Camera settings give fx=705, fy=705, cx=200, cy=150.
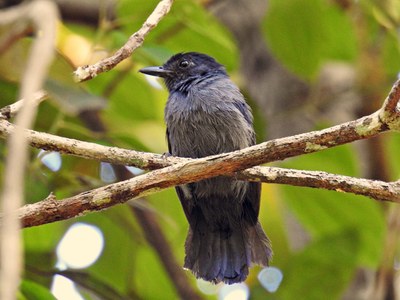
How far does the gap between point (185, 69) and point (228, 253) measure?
4.16 feet

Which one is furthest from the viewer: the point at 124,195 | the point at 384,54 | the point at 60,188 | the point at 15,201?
the point at 384,54

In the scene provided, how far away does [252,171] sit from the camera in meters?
2.24

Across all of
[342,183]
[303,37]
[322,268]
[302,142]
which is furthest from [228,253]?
[302,142]

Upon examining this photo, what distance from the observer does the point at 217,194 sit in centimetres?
361

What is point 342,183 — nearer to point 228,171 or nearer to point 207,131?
point 228,171

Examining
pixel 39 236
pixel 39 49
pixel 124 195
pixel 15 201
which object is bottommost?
pixel 15 201

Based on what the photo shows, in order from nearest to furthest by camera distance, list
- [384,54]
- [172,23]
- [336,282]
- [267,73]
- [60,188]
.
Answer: [60,188] → [336,282] → [172,23] → [384,54] → [267,73]

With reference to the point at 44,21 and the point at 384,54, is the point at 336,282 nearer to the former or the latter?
the point at 384,54

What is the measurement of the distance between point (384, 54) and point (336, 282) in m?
1.50

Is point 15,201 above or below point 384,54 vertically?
below

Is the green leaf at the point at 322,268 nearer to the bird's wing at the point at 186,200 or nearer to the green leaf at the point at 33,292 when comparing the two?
the bird's wing at the point at 186,200

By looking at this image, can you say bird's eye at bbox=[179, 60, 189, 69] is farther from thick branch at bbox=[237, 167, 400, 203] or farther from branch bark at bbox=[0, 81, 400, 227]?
thick branch at bbox=[237, 167, 400, 203]

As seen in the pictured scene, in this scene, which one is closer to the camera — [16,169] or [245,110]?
[16,169]

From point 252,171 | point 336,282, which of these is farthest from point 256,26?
point 252,171
